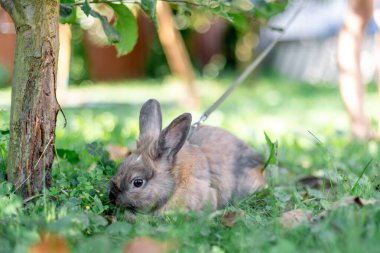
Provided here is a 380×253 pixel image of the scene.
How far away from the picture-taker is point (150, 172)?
319cm

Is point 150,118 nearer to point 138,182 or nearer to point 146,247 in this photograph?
point 138,182

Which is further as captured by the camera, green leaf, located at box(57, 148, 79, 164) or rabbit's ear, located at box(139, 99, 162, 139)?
green leaf, located at box(57, 148, 79, 164)

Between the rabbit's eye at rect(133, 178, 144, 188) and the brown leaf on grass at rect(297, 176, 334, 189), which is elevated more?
the rabbit's eye at rect(133, 178, 144, 188)

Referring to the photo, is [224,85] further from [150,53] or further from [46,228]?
[46,228]

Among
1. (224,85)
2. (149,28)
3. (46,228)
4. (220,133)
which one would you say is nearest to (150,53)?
(149,28)

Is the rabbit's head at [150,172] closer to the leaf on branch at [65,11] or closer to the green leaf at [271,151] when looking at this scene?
the green leaf at [271,151]

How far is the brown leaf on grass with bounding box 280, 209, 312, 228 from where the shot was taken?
251 centimetres

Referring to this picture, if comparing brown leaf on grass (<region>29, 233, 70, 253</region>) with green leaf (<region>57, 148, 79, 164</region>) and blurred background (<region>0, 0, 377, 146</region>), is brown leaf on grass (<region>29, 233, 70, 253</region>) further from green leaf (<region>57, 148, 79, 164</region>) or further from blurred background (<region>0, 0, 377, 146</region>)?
blurred background (<region>0, 0, 377, 146</region>)

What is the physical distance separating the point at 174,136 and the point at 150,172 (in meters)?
0.24

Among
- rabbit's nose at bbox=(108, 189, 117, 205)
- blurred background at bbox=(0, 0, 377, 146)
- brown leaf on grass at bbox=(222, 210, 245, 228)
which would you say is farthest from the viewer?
blurred background at bbox=(0, 0, 377, 146)

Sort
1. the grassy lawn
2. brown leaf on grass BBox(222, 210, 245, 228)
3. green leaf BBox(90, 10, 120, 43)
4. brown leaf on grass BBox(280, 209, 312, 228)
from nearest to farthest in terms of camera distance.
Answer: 1. the grassy lawn
2. brown leaf on grass BBox(280, 209, 312, 228)
3. brown leaf on grass BBox(222, 210, 245, 228)
4. green leaf BBox(90, 10, 120, 43)

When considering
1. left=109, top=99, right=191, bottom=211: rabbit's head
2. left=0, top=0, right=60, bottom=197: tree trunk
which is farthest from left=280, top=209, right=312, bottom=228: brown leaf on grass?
left=0, top=0, right=60, bottom=197: tree trunk

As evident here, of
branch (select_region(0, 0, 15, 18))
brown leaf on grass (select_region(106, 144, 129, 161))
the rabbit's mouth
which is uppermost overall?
branch (select_region(0, 0, 15, 18))

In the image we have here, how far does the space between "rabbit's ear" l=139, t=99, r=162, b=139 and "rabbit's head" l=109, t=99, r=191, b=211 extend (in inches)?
4.3
